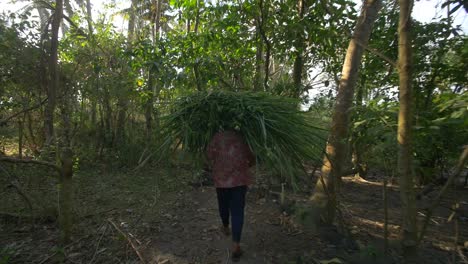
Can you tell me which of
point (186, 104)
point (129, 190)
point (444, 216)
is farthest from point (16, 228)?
point (444, 216)

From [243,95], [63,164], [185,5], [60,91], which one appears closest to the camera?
[243,95]

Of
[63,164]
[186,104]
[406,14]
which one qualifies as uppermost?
[406,14]

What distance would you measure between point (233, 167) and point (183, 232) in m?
1.40

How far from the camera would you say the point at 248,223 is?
4086 mm

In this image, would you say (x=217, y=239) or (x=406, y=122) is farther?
(x=217, y=239)

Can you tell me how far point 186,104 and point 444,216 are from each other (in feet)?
15.3

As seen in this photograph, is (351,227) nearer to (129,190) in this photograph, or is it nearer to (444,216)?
(444,216)

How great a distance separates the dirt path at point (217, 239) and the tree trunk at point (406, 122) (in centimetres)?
106

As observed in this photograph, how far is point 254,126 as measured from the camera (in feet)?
9.40

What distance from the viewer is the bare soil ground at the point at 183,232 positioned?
10.6 feet

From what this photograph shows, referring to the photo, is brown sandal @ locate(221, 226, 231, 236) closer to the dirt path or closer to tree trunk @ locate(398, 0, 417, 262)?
the dirt path

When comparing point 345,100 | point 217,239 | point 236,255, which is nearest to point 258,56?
point 345,100

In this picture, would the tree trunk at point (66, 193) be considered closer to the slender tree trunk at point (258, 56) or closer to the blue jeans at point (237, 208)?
the blue jeans at point (237, 208)

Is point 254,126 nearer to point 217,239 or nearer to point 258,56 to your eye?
point 217,239
